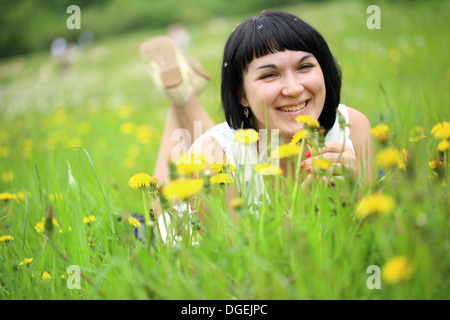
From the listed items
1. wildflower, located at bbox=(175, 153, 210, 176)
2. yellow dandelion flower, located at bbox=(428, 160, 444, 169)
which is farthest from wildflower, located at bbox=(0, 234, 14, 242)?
yellow dandelion flower, located at bbox=(428, 160, 444, 169)

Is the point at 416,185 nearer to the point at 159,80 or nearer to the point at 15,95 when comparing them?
the point at 159,80

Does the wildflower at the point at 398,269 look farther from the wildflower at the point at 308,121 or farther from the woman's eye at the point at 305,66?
the woman's eye at the point at 305,66

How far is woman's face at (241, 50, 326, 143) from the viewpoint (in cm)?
132

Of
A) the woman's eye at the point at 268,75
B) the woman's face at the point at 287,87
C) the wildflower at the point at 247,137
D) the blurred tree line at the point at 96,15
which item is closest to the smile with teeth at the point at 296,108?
the woman's face at the point at 287,87

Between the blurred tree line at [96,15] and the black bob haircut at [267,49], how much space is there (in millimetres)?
12300

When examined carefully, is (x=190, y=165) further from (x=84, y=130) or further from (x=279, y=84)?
(x=84, y=130)

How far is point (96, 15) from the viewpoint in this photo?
14.9 meters

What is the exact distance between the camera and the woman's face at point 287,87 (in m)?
1.32

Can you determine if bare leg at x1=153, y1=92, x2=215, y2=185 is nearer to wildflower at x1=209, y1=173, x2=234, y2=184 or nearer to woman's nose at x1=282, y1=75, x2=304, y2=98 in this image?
woman's nose at x1=282, y1=75, x2=304, y2=98

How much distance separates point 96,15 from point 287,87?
15.3m

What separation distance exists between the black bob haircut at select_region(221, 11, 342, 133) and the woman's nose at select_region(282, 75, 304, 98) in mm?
112

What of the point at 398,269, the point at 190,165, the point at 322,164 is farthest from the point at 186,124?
the point at 398,269
